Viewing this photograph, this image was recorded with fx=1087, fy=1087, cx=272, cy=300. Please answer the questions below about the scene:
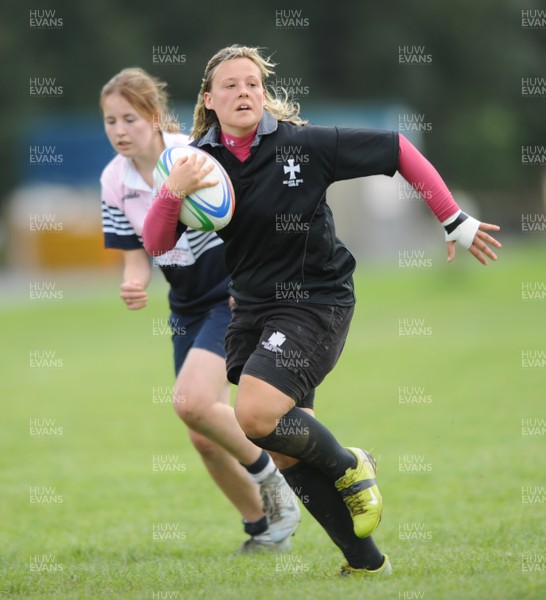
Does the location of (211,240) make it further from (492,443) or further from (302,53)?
(302,53)

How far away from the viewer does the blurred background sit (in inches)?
1503

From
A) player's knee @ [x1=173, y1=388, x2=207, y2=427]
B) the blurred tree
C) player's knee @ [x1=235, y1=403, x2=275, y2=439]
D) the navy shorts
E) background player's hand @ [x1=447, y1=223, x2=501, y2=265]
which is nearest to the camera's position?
player's knee @ [x1=235, y1=403, x2=275, y2=439]

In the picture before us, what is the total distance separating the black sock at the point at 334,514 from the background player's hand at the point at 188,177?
1370mm

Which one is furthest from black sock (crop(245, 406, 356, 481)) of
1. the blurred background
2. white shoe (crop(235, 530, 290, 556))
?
the blurred background

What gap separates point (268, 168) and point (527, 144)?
5750 cm

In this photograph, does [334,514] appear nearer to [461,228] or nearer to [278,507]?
[278,507]

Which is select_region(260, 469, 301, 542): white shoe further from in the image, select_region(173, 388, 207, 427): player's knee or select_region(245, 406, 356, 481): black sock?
select_region(245, 406, 356, 481): black sock

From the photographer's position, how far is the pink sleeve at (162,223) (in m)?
4.77

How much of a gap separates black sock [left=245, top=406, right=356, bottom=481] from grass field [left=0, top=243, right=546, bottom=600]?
518 mm

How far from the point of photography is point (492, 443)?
906 centimetres

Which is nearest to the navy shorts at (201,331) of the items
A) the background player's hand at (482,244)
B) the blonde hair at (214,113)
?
the blonde hair at (214,113)

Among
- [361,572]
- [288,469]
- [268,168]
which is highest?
[268,168]

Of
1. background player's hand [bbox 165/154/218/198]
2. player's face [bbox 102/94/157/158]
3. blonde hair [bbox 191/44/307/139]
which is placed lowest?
background player's hand [bbox 165/154/218/198]

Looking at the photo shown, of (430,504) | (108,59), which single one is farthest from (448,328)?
(108,59)
